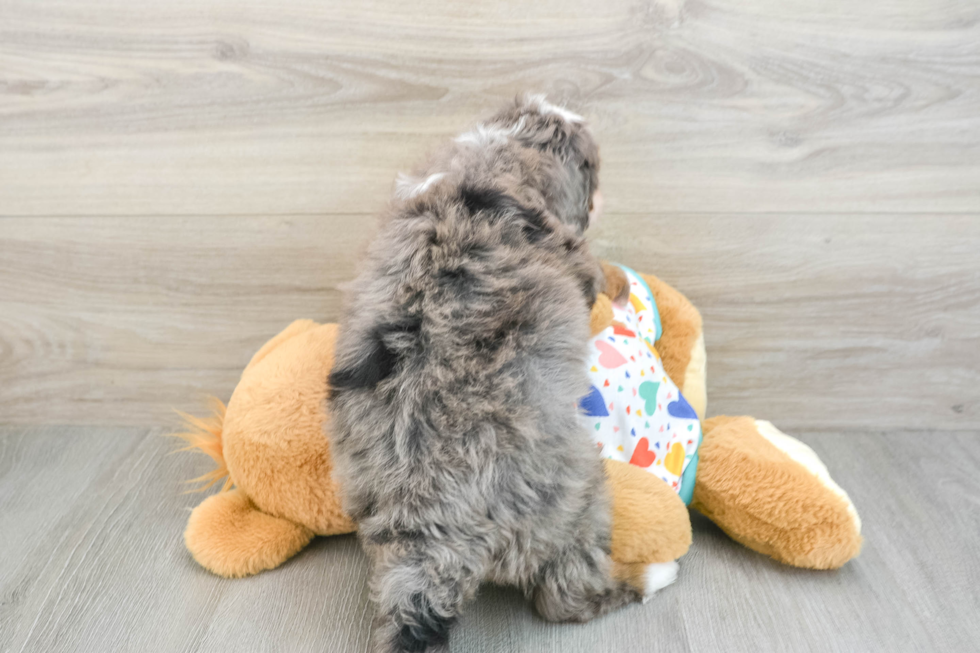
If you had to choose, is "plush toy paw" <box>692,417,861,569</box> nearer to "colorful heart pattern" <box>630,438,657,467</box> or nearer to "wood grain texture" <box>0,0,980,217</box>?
"colorful heart pattern" <box>630,438,657,467</box>

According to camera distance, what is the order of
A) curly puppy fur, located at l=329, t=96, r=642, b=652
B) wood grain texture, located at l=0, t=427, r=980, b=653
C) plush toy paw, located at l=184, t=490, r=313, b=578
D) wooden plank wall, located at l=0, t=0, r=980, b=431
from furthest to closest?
wooden plank wall, located at l=0, t=0, r=980, b=431 → plush toy paw, located at l=184, t=490, r=313, b=578 → wood grain texture, located at l=0, t=427, r=980, b=653 → curly puppy fur, located at l=329, t=96, r=642, b=652

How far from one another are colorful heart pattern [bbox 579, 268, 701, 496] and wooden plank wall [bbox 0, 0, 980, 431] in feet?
0.98

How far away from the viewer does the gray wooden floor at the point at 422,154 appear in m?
1.01

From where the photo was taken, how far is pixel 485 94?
1123mm

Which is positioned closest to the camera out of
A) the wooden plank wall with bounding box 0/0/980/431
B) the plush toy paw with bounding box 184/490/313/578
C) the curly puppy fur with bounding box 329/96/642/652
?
the curly puppy fur with bounding box 329/96/642/652

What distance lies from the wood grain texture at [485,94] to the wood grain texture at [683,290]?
0.18ft

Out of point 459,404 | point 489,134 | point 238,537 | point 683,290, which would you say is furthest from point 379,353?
point 683,290

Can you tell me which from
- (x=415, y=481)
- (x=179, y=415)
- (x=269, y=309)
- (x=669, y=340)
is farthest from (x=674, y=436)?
(x=179, y=415)

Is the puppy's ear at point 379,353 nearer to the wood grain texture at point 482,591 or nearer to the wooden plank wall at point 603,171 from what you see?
the wood grain texture at point 482,591

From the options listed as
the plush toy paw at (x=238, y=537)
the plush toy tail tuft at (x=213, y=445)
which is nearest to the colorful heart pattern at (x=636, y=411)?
the plush toy paw at (x=238, y=537)

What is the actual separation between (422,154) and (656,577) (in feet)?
2.45

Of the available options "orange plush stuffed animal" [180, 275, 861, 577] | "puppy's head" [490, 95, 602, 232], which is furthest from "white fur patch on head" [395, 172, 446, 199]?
"orange plush stuffed animal" [180, 275, 861, 577]

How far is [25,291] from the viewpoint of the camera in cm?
128

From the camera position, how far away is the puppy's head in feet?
2.87
